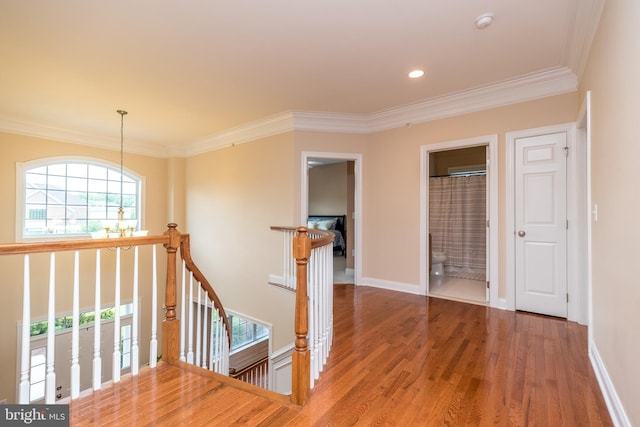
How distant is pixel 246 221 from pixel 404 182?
2.75 meters

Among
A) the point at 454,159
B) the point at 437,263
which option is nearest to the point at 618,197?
the point at 437,263

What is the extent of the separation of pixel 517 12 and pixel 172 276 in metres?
3.33

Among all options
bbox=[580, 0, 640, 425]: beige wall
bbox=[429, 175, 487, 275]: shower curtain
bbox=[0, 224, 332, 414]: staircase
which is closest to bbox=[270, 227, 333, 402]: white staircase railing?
bbox=[0, 224, 332, 414]: staircase

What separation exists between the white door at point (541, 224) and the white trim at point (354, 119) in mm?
554

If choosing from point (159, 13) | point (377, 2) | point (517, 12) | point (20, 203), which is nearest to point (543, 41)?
point (517, 12)

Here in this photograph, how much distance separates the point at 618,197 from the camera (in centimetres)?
159

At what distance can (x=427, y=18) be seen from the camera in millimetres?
2271

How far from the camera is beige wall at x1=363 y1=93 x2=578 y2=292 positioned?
3.38 metres

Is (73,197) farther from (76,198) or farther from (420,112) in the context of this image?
(420,112)

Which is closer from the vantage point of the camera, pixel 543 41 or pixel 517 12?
pixel 517 12

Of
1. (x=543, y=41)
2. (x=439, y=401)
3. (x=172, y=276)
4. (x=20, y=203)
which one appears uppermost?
(x=543, y=41)

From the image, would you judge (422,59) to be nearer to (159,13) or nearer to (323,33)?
(323,33)

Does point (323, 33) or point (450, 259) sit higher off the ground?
point (323, 33)

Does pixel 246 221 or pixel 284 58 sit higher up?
pixel 284 58
